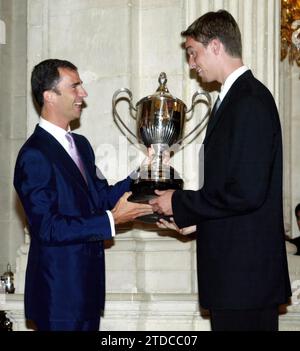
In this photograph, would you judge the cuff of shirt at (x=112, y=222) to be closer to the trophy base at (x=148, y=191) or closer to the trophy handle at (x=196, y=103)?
the trophy base at (x=148, y=191)

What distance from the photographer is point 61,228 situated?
12.9 feet

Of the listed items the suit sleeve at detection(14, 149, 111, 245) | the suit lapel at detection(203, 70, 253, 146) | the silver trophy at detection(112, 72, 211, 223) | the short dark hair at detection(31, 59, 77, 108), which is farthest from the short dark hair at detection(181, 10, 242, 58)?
the suit sleeve at detection(14, 149, 111, 245)

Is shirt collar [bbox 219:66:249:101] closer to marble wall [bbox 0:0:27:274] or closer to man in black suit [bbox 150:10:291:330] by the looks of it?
man in black suit [bbox 150:10:291:330]

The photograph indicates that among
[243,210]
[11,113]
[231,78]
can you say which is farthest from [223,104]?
[11,113]

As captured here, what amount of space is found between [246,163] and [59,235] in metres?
0.94

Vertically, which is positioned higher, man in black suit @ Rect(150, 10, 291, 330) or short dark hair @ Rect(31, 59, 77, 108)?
short dark hair @ Rect(31, 59, 77, 108)

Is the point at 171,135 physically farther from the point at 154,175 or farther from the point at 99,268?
the point at 99,268

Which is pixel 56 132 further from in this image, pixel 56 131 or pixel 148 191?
pixel 148 191

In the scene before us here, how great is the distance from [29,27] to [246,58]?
1409 millimetres

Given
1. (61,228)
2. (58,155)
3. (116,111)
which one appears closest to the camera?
(61,228)

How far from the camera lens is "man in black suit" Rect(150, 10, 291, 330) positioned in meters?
3.53

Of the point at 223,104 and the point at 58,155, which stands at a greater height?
the point at 223,104

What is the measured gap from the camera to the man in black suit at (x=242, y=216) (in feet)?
11.6

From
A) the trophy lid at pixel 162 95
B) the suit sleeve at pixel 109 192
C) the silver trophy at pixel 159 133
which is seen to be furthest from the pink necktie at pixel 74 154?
the trophy lid at pixel 162 95
